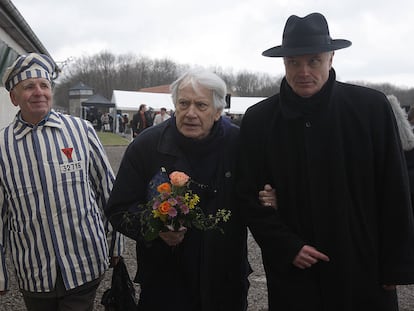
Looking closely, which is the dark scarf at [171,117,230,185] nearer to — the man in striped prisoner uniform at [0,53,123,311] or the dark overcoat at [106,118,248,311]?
the dark overcoat at [106,118,248,311]

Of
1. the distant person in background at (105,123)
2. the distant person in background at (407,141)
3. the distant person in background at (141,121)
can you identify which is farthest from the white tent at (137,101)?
the distant person in background at (407,141)

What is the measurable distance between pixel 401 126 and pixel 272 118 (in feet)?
6.51

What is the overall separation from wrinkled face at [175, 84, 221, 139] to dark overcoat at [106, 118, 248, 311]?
121 mm

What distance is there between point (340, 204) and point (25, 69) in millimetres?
1911

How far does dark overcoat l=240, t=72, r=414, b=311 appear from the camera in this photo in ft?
7.47

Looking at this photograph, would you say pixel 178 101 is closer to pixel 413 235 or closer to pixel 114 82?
pixel 413 235

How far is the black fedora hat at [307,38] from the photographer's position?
7.68 feet

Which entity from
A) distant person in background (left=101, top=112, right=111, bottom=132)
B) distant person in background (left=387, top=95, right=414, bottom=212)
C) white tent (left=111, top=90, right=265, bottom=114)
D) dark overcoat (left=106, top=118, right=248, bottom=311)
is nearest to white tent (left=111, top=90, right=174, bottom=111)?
white tent (left=111, top=90, right=265, bottom=114)

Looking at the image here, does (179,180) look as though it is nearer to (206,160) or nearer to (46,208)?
(206,160)

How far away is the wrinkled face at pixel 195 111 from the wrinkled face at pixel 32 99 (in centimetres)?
79

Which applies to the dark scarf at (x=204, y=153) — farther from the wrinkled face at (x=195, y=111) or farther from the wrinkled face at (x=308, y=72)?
the wrinkled face at (x=308, y=72)

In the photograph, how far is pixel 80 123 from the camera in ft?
9.50

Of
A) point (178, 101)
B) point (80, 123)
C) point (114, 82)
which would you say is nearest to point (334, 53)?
point (178, 101)

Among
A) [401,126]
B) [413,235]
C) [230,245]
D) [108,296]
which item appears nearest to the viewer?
[413,235]
